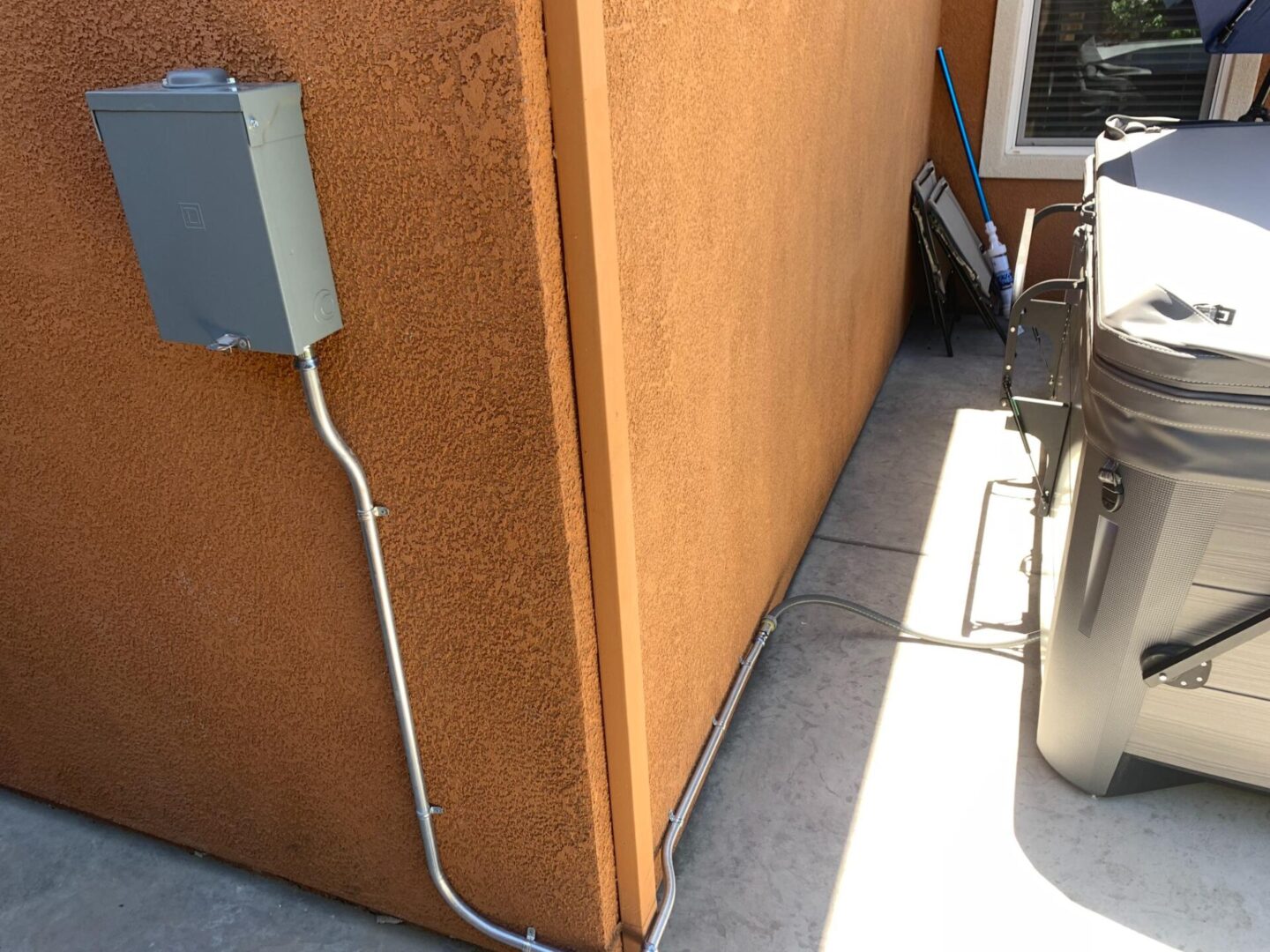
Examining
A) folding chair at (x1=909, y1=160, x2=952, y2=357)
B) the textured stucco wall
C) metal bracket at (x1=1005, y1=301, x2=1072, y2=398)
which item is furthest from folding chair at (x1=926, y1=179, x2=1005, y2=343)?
metal bracket at (x1=1005, y1=301, x2=1072, y2=398)

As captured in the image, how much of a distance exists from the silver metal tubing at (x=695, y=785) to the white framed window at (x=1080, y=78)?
146 inches

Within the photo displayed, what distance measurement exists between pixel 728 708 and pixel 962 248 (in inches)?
139

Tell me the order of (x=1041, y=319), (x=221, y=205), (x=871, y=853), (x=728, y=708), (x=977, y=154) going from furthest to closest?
(x=977, y=154) < (x=1041, y=319) < (x=728, y=708) < (x=871, y=853) < (x=221, y=205)

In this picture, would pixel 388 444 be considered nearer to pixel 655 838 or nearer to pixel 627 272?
pixel 627 272

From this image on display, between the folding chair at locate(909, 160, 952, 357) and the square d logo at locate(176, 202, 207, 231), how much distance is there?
422cm

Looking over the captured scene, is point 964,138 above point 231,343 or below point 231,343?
below

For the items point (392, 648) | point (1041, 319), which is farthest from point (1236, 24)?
point (392, 648)

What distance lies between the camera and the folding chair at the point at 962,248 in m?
4.78

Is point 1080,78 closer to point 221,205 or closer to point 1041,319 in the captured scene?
point 1041,319

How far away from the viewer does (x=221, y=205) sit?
3.59ft

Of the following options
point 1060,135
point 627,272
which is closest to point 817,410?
point 627,272

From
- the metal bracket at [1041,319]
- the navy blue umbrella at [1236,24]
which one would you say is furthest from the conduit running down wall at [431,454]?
the navy blue umbrella at [1236,24]

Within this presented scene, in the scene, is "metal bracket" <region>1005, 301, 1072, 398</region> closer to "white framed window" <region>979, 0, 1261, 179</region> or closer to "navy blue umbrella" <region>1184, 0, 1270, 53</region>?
"navy blue umbrella" <region>1184, 0, 1270, 53</region>

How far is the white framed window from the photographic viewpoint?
4.86 meters
